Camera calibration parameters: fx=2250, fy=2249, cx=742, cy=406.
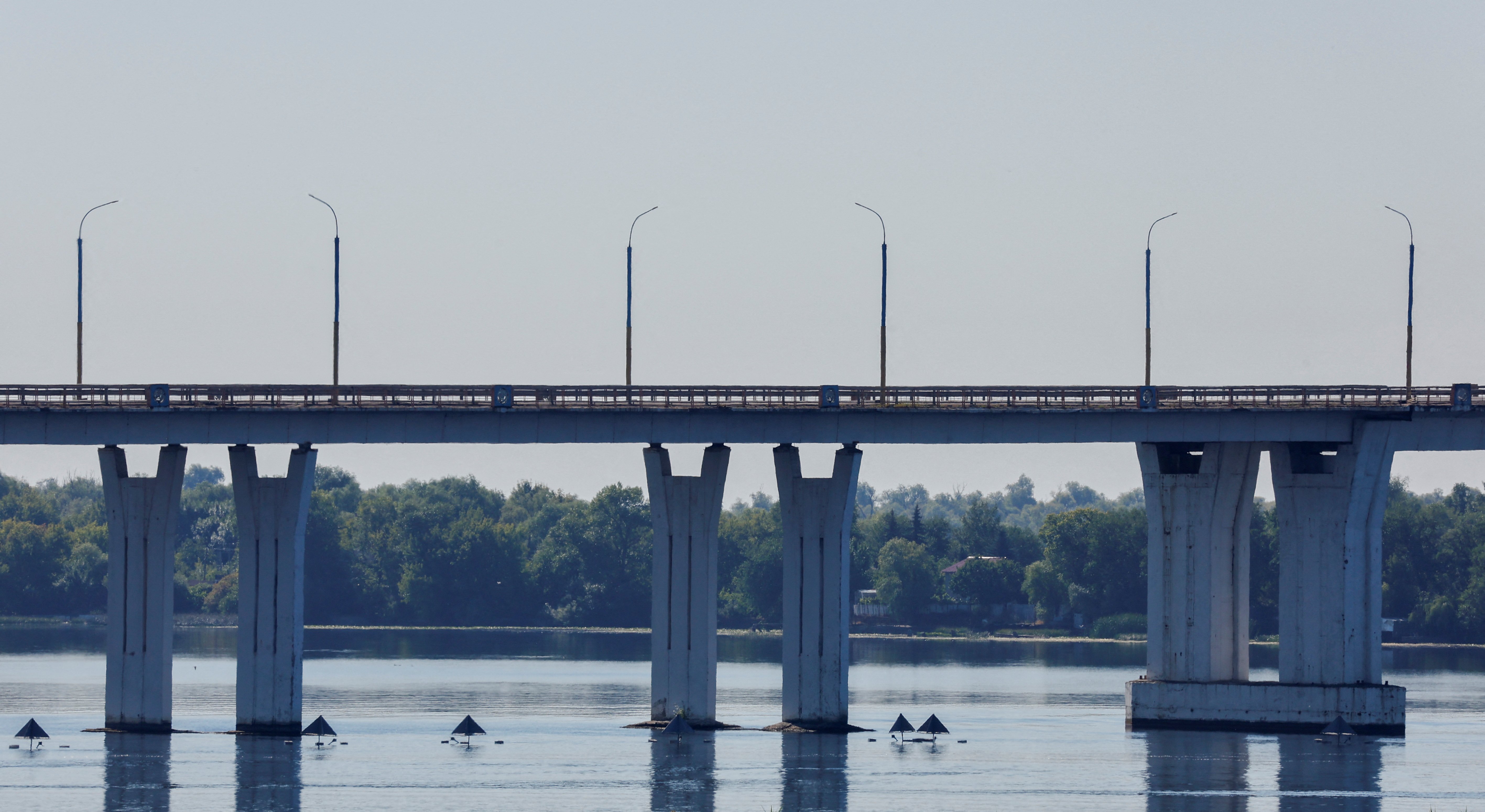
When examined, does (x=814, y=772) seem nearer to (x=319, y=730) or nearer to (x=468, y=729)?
(x=468, y=729)

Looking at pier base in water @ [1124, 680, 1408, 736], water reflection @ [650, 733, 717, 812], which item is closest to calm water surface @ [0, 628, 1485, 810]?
water reflection @ [650, 733, 717, 812]

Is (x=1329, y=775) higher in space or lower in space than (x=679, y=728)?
lower

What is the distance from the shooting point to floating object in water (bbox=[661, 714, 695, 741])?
84.1m

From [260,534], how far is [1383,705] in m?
44.1

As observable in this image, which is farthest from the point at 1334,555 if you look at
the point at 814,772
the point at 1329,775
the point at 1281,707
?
the point at 814,772

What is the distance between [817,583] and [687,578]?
16.1 ft

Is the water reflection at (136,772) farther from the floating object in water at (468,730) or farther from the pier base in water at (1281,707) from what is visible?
the pier base in water at (1281,707)

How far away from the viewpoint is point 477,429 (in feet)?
279

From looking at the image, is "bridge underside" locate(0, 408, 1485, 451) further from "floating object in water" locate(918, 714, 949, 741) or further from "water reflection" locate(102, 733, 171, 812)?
"floating object in water" locate(918, 714, 949, 741)

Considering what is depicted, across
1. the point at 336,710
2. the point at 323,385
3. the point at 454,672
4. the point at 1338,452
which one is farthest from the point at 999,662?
the point at 323,385

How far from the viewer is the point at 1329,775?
75.8 meters

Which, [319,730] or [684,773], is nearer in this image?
[684,773]

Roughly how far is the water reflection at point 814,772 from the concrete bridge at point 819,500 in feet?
5.57

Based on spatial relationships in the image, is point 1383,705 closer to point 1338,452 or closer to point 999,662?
point 1338,452
